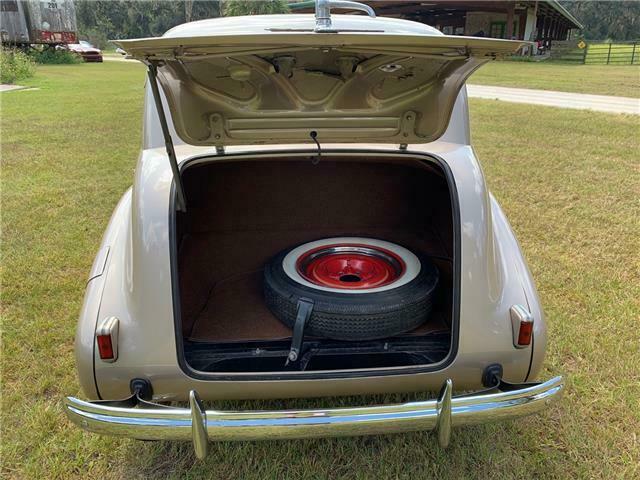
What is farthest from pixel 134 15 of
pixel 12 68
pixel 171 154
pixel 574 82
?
pixel 171 154

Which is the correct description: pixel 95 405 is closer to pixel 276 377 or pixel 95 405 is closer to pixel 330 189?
pixel 276 377

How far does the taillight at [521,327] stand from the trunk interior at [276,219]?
1.38 ft

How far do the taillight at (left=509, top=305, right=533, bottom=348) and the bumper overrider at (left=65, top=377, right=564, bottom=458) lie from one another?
0.69ft

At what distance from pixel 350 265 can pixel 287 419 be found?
1.04 meters

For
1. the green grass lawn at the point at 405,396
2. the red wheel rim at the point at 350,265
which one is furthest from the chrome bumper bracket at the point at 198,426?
the red wheel rim at the point at 350,265

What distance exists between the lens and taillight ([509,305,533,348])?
5.94 ft

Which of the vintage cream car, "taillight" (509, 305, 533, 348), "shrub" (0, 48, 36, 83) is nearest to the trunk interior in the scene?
the vintage cream car

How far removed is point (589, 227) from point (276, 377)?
11.7 feet

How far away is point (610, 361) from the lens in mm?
A: 2674

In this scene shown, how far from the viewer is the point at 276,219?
2.96 m

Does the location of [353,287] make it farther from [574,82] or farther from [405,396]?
[574,82]

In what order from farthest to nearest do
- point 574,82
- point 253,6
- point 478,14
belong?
point 253,6 < point 478,14 < point 574,82

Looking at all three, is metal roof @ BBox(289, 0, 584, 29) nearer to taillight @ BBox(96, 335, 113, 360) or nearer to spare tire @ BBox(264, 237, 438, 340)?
spare tire @ BBox(264, 237, 438, 340)

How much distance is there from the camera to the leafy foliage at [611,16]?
57.4m
